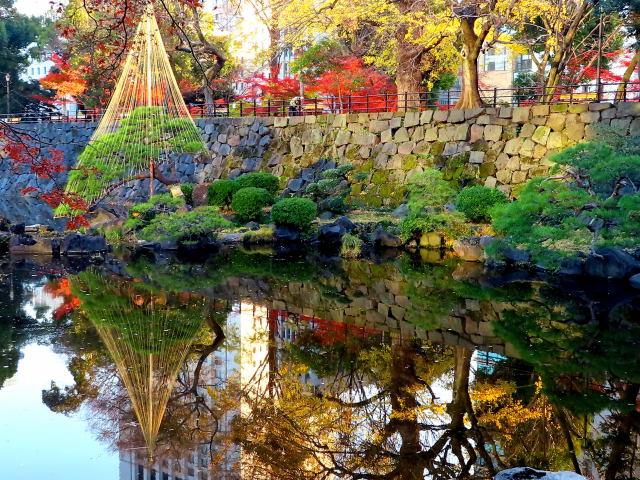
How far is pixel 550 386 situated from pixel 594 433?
3.84 ft

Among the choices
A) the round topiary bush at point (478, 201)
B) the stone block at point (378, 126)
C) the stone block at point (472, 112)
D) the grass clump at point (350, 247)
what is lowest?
the grass clump at point (350, 247)

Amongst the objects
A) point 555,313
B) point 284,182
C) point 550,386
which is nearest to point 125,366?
point 550,386

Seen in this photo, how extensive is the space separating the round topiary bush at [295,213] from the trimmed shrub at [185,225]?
1248mm

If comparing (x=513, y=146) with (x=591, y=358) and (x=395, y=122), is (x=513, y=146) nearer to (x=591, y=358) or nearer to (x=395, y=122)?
(x=395, y=122)

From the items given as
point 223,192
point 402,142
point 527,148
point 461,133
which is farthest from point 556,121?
point 223,192

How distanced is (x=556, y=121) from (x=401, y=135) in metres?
4.43

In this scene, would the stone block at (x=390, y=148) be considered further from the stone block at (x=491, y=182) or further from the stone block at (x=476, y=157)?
the stone block at (x=491, y=182)

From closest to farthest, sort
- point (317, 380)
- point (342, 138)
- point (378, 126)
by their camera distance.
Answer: point (317, 380)
point (378, 126)
point (342, 138)

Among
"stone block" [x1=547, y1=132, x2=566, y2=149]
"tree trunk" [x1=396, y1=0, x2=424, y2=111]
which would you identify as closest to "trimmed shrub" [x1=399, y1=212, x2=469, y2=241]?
"stone block" [x1=547, y1=132, x2=566, y2=149]

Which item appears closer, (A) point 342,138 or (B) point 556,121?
(B) point 556,121

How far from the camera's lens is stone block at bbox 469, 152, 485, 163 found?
19219 mm

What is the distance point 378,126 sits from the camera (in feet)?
70.6

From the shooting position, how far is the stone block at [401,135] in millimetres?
20845

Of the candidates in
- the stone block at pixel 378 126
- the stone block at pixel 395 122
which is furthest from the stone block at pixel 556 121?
the stone block at pixel 378 126
